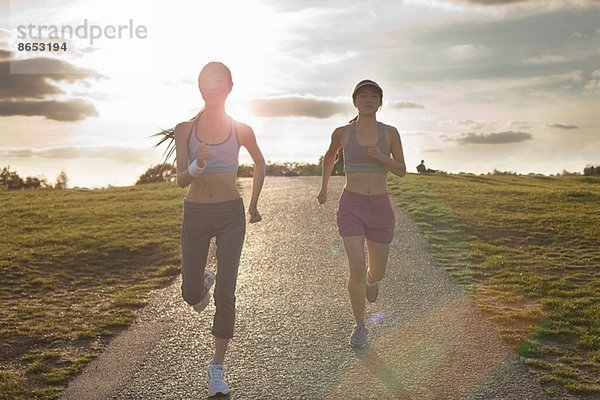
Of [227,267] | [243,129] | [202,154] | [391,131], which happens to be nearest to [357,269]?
[391,131]

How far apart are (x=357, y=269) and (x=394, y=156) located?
1120 mm

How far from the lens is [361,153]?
6.59 meters

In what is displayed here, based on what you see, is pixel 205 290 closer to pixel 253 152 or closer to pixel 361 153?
pixel 253 152

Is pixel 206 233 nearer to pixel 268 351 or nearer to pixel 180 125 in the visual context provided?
pixel 180 125

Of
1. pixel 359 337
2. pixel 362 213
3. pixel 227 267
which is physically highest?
pixel 362 213

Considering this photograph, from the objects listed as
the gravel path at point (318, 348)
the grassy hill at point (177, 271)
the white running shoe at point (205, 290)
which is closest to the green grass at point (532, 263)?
the grassy hill at point (177, 271)

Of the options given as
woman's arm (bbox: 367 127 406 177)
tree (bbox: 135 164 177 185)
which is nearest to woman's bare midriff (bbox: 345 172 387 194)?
woman's arm (bbox: 367 127 406 177)

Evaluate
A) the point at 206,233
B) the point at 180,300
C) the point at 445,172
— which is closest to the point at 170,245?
the point at 180,300

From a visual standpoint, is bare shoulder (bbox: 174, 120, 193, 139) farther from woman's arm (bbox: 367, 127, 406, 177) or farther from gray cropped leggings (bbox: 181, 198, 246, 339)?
woman's arm (bbox: 367, 127, 406, 177)

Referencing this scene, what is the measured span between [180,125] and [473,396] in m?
3.16

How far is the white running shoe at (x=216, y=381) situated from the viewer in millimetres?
5559

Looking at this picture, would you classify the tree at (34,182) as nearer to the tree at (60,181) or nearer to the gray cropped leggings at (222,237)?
the tree at (60,181)

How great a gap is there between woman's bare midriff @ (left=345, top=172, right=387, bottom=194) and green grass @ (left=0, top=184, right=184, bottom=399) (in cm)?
318

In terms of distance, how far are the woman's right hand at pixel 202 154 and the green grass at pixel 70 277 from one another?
250 centimetres
